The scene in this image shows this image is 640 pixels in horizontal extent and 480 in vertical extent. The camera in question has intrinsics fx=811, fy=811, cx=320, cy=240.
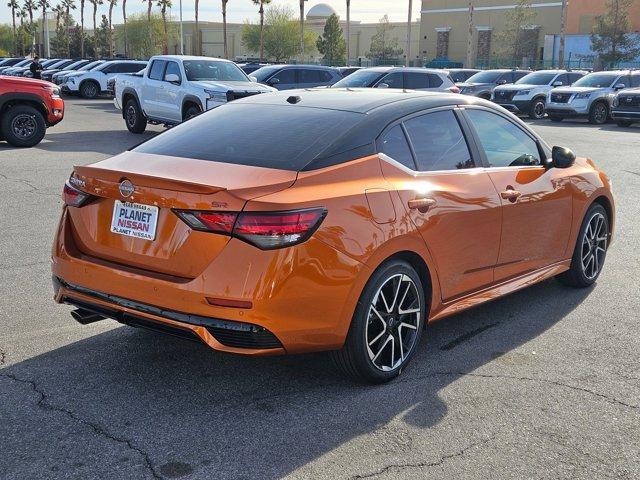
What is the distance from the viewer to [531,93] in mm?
28547

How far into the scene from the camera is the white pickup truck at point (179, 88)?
17719 millimetres

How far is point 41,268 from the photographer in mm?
7016

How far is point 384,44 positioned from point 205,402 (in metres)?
94.1

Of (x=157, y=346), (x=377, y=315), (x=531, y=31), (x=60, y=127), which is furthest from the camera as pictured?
(x=531, y=31)

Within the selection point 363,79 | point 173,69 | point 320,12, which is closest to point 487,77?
point 363,79

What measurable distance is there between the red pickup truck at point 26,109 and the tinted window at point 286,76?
9332 millimetres

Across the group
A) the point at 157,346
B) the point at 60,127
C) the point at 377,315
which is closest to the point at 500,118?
the point at 377,315

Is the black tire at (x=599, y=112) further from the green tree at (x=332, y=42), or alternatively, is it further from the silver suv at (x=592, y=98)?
the green tree at (x=332, y=42)

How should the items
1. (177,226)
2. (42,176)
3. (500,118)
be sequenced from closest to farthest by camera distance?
(177,226) → (500,118) → (42,176)

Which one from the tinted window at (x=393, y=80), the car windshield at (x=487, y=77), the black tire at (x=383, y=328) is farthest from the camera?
the car windshield at (x=487, y=77)

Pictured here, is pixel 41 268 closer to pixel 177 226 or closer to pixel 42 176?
pixel 177 226

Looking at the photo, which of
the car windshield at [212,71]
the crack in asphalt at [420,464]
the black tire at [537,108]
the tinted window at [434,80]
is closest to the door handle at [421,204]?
the crack in asphalt at [420,464]

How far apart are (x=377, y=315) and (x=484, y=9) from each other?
272 ft

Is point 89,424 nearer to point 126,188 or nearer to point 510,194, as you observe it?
point 126,188
